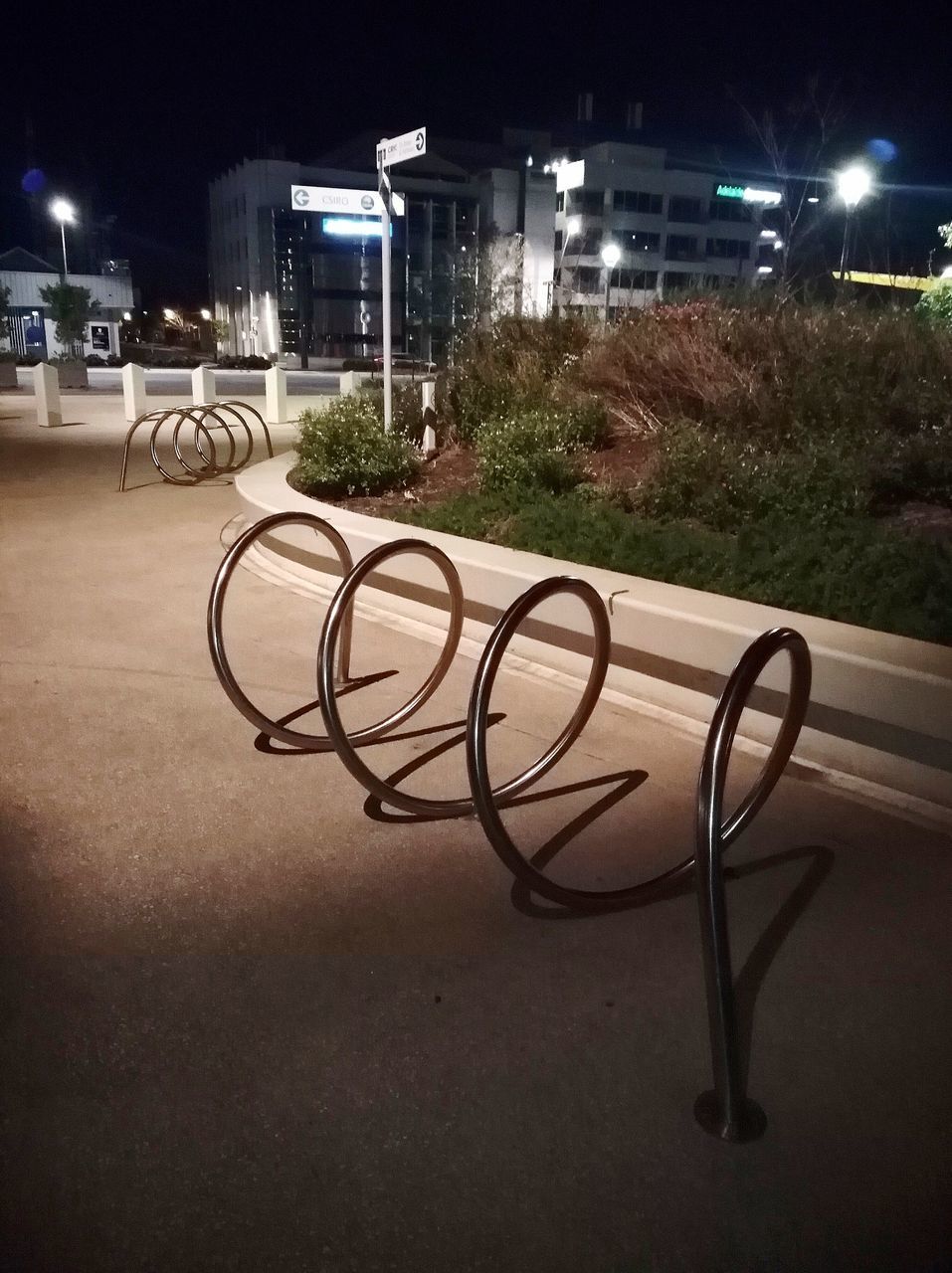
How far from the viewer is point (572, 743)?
4.73 m

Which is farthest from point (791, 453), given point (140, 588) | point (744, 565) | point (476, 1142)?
point (476, 1142)

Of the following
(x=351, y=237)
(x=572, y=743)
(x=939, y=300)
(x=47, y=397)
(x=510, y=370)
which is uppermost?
(x=351, y=237)

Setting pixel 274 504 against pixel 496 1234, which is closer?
pixel 496 1234

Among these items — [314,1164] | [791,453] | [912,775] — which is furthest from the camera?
[791,453]

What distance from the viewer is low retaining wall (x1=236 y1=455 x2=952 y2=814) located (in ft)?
14.6

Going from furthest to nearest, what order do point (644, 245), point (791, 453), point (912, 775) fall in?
point (644, 245) < point (791, 453) < point (912, 775)

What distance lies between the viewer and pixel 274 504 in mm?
8977

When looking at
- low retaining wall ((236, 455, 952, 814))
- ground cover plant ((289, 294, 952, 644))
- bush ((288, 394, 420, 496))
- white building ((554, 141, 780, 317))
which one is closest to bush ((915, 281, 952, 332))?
ground cover plant ((289, 294, 952, 644))

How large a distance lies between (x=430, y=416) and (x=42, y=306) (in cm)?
5763

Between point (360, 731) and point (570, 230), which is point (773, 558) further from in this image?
point (570, 230)

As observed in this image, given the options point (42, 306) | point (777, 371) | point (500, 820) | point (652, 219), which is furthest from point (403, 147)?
point (652, 219)

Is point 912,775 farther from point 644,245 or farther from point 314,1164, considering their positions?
point 644,245

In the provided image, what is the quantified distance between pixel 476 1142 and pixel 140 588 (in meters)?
6.01

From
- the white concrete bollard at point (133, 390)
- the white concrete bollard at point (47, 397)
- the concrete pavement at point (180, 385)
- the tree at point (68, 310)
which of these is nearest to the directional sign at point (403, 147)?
the white concrete bollard at point (47, 397)
